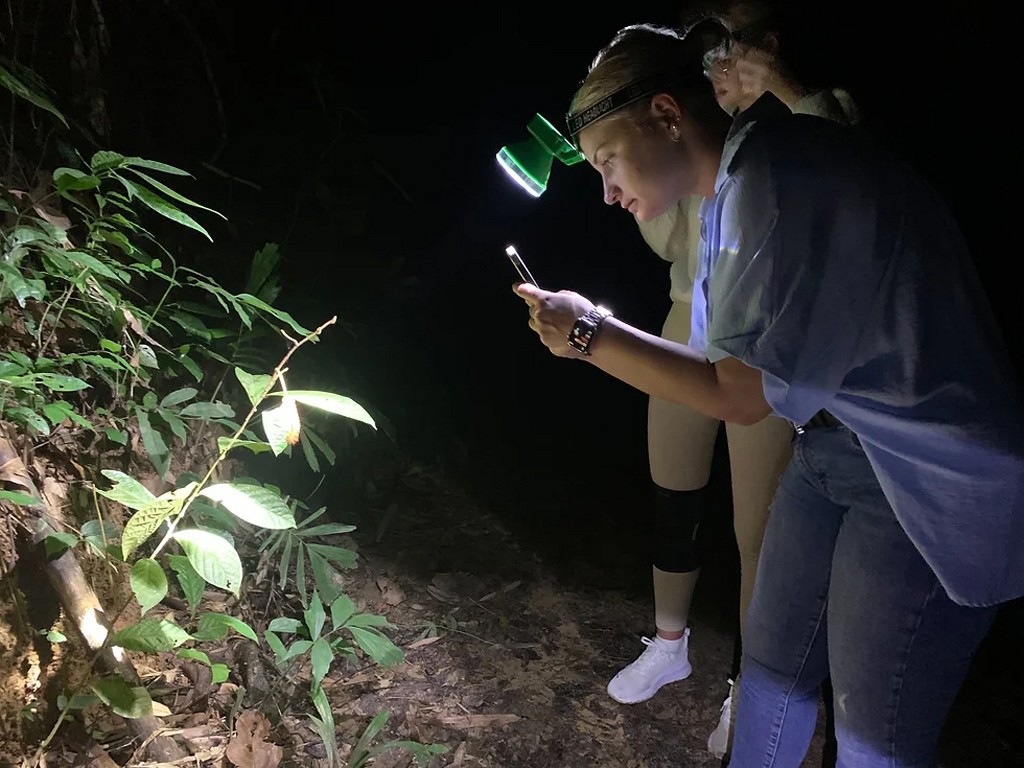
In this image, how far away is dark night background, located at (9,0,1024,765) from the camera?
2203mm

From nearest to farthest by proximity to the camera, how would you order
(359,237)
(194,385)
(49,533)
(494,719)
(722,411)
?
(722,411), (49,533), (494,719), (194,385), (359,237)

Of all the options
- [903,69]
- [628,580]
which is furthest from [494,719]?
[903,69]

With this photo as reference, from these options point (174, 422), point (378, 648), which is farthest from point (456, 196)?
point (378, 648)

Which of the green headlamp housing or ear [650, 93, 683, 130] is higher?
ear [650, 93, 683, 130]

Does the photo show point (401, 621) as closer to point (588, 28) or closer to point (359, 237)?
point (359, 237)

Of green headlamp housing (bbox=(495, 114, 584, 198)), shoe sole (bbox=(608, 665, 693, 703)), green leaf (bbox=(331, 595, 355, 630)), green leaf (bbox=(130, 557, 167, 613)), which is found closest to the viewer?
green leaf (bbox=(130, 557, 167, 613))

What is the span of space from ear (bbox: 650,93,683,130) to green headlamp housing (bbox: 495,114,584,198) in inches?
12.4

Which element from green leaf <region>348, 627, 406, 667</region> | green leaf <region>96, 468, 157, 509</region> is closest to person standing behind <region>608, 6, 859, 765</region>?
green leaf <region>348, 627, 406, 667</region>

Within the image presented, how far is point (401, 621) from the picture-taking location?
2.16 meters

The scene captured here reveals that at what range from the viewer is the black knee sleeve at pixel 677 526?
1905mm

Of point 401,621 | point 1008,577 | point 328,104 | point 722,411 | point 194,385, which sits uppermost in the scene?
point 328,104

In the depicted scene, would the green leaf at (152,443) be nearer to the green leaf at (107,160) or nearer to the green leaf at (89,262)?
the green leaf at (89,262)

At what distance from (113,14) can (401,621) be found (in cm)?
201

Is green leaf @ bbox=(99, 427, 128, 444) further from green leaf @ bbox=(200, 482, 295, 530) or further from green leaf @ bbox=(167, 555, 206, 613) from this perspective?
green leaf @ bbox=(200, 482, 295, 530)
